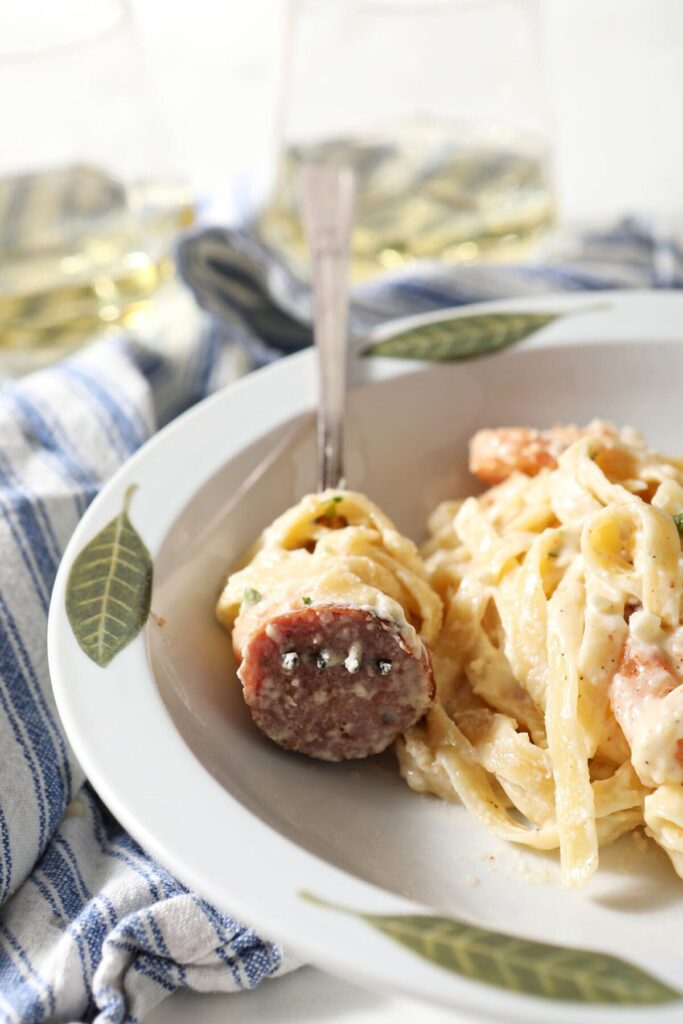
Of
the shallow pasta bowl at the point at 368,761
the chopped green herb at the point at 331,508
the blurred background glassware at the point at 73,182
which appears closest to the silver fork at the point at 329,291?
the shallow pasta bowl at the point at 368,761

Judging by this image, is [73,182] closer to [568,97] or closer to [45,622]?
[45,622]

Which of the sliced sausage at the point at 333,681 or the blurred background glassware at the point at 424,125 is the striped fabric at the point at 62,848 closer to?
the sliced sausage at the point at 333,681

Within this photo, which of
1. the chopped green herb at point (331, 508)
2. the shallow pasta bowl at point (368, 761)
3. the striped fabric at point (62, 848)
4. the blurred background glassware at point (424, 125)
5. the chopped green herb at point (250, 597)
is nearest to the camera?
the shallow pasta bowl at point (368, 761)

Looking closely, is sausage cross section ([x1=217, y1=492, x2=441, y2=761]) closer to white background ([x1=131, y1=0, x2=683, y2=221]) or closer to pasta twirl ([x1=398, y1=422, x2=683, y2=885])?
pasta twirl ([x1=398, y1=422, x2=683, y2=885])

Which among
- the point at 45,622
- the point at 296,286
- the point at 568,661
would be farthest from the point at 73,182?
the point at 568,661

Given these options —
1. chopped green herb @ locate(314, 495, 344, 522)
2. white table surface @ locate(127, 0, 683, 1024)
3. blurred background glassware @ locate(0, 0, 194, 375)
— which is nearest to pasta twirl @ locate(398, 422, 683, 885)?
chopped green herb @ locate(314, 495, 344, 522)
